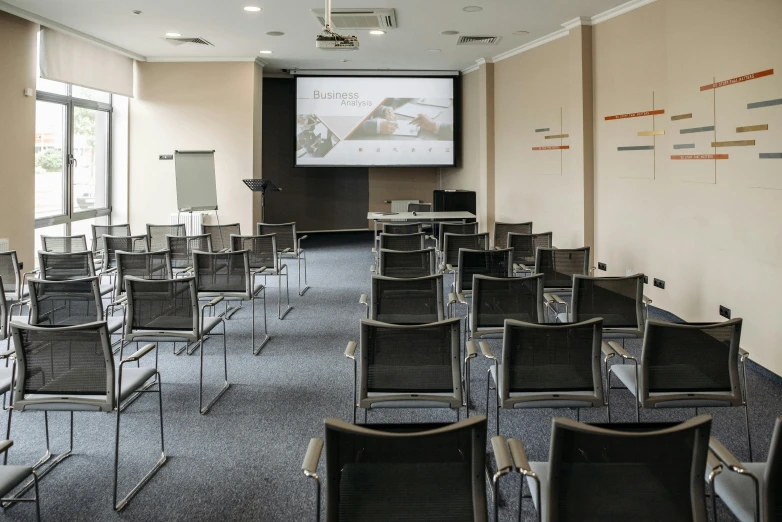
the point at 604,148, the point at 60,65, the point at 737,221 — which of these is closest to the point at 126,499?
the point at 737,221

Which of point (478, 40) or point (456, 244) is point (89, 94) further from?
point (456, 244)

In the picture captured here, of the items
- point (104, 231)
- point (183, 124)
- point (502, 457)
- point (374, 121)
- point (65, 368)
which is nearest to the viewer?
point (502, 457)

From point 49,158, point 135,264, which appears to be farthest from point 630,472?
point 49,158

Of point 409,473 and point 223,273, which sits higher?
point 223,273

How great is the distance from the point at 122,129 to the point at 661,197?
9452 millimetres

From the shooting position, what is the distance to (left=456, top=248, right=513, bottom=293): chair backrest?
5.21 metres

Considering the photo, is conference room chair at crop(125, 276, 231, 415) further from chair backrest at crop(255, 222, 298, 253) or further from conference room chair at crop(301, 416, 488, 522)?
chair backrest at crop(255, 222, 298, 253)

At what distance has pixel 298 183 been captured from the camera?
47.6ft

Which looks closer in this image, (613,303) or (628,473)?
(628,473)

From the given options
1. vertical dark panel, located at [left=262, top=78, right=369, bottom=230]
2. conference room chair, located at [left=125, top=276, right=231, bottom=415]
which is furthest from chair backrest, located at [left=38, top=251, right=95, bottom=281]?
vertical dark panel, located at [left=262, top=78, right=369, bottom=230]

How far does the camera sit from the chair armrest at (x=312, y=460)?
6.26ft

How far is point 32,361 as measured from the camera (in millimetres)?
2877

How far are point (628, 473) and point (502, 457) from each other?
0.39 meters

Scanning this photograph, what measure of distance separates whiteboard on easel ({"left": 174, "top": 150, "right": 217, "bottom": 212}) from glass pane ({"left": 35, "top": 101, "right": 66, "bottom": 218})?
6.19ft
